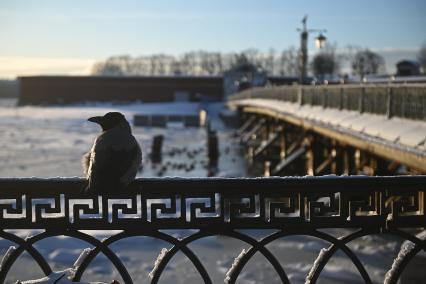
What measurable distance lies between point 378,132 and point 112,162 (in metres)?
7.98

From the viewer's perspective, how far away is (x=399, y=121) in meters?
9.93

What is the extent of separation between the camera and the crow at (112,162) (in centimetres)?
274

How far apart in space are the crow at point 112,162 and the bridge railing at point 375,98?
710 centimetres

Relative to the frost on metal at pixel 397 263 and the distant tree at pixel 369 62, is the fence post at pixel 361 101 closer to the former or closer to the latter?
the frost on metal at pixel 397 263

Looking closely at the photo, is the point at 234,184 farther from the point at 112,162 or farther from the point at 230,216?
the point at 112,162

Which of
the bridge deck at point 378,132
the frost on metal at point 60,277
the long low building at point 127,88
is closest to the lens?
the frost on metal at point 60,277

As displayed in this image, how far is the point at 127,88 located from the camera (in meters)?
82.1

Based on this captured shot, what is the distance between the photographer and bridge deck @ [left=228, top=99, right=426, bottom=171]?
7.74m

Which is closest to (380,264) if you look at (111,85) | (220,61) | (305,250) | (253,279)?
(305,250)

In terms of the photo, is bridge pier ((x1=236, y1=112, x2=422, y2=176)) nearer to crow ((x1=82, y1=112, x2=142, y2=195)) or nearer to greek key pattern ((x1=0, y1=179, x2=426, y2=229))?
greek key pattern ((x1=0, y1=179, x2=426, y2=229))

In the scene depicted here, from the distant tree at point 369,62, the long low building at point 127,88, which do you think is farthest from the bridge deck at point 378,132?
the distant tree at point 369,62

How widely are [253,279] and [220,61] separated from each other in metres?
142

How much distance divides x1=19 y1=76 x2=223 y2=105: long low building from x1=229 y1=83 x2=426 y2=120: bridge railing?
62073 mm

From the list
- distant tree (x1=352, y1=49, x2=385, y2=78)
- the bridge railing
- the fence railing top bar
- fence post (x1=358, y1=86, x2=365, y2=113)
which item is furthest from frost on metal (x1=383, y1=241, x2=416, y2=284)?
distant tree (x1=352, y1=49, x2=385, y2=78)
